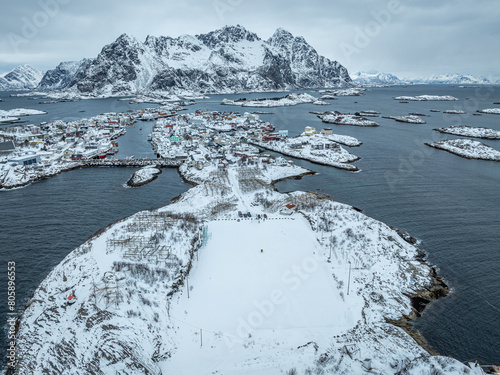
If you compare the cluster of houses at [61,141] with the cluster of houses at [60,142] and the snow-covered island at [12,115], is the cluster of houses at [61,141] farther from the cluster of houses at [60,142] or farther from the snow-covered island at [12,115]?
the snow-covered island at [12,115]

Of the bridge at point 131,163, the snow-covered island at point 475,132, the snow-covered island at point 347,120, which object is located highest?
the snow-covered island at point 347,120

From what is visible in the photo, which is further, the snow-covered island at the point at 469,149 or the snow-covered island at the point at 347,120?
the snow-covered island at the point at 347,120

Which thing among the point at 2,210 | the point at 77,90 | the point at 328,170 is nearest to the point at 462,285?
the point at 328,170

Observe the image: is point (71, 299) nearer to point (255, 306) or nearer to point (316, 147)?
point (255, 306)

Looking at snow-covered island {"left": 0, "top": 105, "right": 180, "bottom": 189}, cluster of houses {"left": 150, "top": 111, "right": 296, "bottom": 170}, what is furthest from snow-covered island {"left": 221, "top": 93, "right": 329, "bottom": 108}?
snow-covered island {"left": 0, "top": 105, "right": 180, "bottom": 189}

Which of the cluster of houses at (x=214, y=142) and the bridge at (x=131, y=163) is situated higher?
the cluster of houses at (x=214, y=142)

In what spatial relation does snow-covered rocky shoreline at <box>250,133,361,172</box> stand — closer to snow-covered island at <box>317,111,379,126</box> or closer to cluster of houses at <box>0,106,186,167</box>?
snow-covered island at <box>317,111,379,126</box>

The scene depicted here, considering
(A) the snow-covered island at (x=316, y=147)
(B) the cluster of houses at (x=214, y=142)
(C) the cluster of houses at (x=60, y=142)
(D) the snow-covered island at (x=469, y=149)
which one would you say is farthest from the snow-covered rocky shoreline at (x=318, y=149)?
(C) the cluster of houses at (x=60, y=142)
